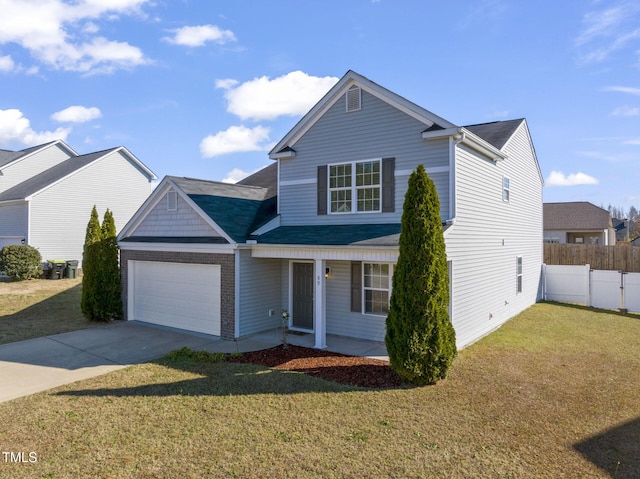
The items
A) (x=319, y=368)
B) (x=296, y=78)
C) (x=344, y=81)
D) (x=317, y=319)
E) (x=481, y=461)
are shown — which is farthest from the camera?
(x=296, y=78)

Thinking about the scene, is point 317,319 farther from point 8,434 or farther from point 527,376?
point 8,434

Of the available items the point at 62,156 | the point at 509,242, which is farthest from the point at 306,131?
the point at 62,156

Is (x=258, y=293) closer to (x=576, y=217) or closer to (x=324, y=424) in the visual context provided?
(x=324, y=424)

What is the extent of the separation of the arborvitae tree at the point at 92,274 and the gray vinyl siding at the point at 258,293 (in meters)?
5.72

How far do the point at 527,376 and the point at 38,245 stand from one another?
26807 mm

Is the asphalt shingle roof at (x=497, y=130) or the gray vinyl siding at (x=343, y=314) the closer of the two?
the gray vinyl siding at (x=343, y=314)

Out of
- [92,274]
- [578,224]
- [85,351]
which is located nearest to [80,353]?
[85,351]

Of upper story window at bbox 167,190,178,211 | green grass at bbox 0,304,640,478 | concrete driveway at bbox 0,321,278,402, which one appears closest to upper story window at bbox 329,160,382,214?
concrete driveway at bbox 0,321,278,402

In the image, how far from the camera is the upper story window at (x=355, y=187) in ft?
38.4

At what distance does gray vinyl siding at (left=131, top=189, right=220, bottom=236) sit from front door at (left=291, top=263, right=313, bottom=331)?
Result: 2765 millimetres

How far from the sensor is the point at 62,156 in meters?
31.4

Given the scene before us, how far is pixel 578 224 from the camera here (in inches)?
1430

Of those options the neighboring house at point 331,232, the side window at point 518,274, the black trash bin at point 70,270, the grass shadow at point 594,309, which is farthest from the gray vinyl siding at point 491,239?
the black trash bin at point 70,270

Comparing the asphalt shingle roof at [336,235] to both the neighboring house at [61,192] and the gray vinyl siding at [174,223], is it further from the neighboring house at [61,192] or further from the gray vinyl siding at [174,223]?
the neighboring house at [61,192]
